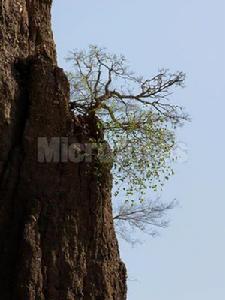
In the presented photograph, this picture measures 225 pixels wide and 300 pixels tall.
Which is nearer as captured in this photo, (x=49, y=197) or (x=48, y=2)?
(x=49, y=197)

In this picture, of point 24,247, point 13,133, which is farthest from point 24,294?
point 13,133

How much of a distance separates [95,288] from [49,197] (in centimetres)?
139

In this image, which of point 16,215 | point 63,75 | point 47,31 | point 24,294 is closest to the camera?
point 24,294

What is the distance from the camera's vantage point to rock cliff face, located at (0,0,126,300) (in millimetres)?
11102

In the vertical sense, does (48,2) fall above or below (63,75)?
above

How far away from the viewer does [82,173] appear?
12.0 m

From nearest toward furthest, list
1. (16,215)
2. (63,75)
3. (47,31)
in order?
(16,215)
(63,75)
(47,31)

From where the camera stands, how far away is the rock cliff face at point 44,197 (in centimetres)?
1110

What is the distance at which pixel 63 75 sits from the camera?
12.3 metres

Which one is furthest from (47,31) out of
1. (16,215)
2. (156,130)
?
(16,215)

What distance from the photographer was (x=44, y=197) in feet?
37.8

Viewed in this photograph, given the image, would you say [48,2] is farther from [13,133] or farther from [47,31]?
[13,133]

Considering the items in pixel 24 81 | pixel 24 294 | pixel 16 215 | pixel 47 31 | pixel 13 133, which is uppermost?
pixel 47 31

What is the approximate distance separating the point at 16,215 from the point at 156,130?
271 cm
